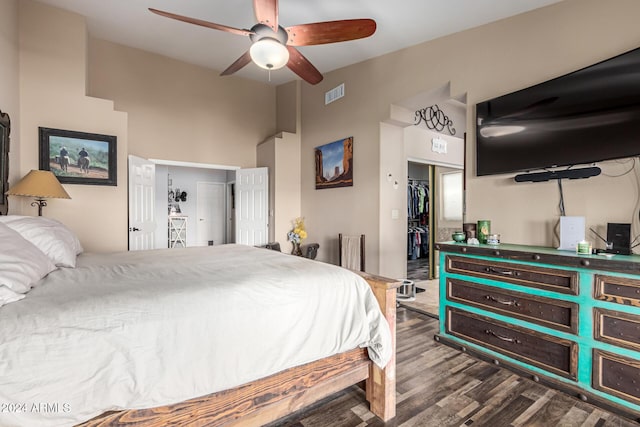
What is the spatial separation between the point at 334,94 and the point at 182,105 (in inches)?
98.5

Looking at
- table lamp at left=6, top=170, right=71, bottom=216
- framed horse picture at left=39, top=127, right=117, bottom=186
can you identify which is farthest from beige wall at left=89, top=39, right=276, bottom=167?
table lamp at left=6, top=170, right=71, bottom=216

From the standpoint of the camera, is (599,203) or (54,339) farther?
(599,203)

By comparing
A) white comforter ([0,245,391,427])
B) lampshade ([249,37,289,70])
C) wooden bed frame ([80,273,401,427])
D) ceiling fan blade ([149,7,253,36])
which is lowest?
wooden bed frame ([80,273,401,427])

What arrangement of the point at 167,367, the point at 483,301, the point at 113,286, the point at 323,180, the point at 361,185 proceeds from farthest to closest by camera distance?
the point at 323,180, the point at 361,185, the point at 483,301, the point at 113,286, the point at 167,367

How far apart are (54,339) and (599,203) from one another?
3.14m

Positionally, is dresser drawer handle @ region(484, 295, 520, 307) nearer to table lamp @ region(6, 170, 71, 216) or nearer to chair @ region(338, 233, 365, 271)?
chair @ region(338, 233, 365, 271)

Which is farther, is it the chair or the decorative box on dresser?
the chair

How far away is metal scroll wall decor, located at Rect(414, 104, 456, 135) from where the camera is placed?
15.6 feet

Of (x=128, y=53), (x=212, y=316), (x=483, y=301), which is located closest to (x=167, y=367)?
(x=212, y=316)

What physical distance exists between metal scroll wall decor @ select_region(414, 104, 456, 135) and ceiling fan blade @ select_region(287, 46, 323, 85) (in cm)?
231

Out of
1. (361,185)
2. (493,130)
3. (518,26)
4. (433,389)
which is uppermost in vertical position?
(518,26)

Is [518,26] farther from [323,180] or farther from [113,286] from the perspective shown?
[113,286]

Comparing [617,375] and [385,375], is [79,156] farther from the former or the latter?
[617,375]

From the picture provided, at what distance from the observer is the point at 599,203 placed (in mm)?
2111
